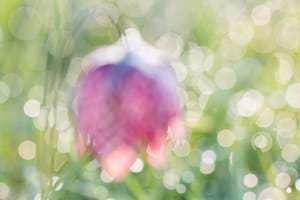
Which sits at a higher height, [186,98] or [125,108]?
[125,108]

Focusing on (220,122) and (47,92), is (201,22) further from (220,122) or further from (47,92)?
(47,92)

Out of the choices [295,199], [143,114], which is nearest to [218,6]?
[295,199]

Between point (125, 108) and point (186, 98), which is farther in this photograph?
point (186, 98)

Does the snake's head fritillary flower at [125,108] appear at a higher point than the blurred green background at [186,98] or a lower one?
higher

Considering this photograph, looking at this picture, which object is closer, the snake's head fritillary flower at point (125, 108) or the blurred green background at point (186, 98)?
the snake's head fritillary flower at point (125, 108)

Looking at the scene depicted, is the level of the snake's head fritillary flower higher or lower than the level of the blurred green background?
higher
